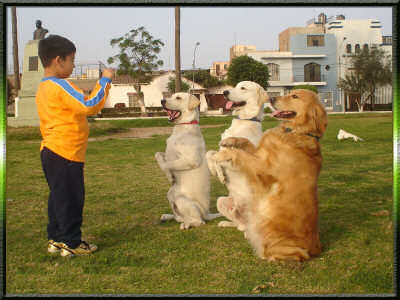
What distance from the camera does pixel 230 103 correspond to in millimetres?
5102

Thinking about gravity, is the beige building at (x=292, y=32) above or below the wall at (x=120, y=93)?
above

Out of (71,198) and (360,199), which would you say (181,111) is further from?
(360,199)

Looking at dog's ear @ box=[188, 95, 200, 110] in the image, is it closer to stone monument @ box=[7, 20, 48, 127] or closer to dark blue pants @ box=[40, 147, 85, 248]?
dark blue pants @ box=[40, 147, 85, 248]

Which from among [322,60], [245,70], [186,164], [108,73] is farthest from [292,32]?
[108,73]

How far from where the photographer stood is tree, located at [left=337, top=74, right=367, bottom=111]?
35219mm

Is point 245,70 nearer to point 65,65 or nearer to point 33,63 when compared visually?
point 33,63

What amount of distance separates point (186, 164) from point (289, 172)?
5.69 ft

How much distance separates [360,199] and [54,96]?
205 inches

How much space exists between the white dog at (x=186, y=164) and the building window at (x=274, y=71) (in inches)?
1690

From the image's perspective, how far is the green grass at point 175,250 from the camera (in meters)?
3.40

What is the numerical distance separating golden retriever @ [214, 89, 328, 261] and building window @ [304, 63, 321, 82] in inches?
1844

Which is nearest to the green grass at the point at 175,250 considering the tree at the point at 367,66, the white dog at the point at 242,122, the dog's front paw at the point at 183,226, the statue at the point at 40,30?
the dog's front paw at the point at 183,226

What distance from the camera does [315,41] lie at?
4725cm

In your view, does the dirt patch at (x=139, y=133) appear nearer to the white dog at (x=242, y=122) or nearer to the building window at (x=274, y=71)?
the white dog at (x=242, y=122)
